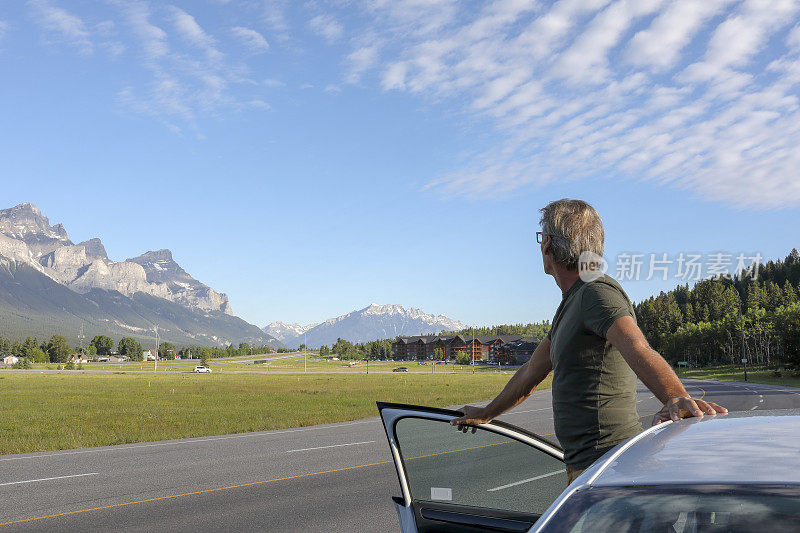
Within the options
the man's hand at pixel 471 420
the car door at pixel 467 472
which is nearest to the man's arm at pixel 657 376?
the car door at pixel 467 472

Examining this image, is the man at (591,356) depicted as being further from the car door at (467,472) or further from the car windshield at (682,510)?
the car windshield at (682,510)

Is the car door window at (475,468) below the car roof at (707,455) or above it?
below

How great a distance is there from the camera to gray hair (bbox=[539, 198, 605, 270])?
2.87 meters

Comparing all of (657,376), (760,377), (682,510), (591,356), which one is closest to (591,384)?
(591,356)

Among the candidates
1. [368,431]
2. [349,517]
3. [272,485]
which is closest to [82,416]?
[368,431]

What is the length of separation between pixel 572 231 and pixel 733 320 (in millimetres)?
112340

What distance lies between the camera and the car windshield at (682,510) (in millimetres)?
1482

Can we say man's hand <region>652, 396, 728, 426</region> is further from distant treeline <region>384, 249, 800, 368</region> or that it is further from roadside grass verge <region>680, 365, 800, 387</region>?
distant treeline <region>384, 249, 800, 368</region>

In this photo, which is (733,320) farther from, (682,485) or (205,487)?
(682,485)

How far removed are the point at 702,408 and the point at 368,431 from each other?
16.7m

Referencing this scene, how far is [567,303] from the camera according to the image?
Answer: 2.84 metres

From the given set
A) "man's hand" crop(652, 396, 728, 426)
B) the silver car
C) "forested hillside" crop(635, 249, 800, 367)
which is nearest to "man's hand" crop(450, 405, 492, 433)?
the silver car

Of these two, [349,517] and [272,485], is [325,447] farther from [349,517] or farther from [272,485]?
[349,517]

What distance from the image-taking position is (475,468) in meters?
3.33
